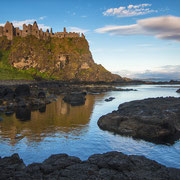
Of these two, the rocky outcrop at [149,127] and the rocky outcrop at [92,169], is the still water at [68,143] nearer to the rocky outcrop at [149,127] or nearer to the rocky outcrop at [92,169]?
the rocky outcrop at [149,127]

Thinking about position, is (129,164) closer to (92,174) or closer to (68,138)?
(92,174)

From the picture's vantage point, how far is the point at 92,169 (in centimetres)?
1473

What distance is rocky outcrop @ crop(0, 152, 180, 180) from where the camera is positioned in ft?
45.0

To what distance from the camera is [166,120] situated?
94.8 ft

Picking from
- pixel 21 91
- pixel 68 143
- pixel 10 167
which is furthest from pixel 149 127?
pixel 21 91

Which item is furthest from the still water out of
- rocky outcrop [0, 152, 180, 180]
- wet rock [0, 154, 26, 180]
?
rocky outcrop [0, 152, 180, 180]

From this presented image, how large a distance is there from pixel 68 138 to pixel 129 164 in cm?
1449

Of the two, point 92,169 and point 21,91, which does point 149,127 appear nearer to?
point 92,169

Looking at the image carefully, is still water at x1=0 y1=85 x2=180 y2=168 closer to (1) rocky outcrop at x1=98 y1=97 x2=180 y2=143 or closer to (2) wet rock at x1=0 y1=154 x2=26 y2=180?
(1) rocky outcrop at x1=98 y1=97 x2=180 y2=143

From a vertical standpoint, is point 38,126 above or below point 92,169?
below

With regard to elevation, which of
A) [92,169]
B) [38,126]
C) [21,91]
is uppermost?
[21,91]

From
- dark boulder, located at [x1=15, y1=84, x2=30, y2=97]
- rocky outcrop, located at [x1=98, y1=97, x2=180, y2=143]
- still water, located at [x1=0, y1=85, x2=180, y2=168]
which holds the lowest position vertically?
still water, located at [x1=0, y1=85, x2=180, y2=168]

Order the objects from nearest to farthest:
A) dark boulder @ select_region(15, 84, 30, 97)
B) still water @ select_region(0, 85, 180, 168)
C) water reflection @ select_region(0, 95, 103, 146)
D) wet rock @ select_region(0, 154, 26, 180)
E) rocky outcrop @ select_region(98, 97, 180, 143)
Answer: wet rock @ select_region(0, 154, 26, 180) → still water @ select_region(0, 85, 180, 168) → rocky outcrop @ select_region(98, 97, 180, 143) → water reflection @ select_region(0, 95, 103, 146) → dark boulder @ select_region(15, 84, 30, 97)

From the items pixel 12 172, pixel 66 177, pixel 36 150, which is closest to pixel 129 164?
pixel 66 177
